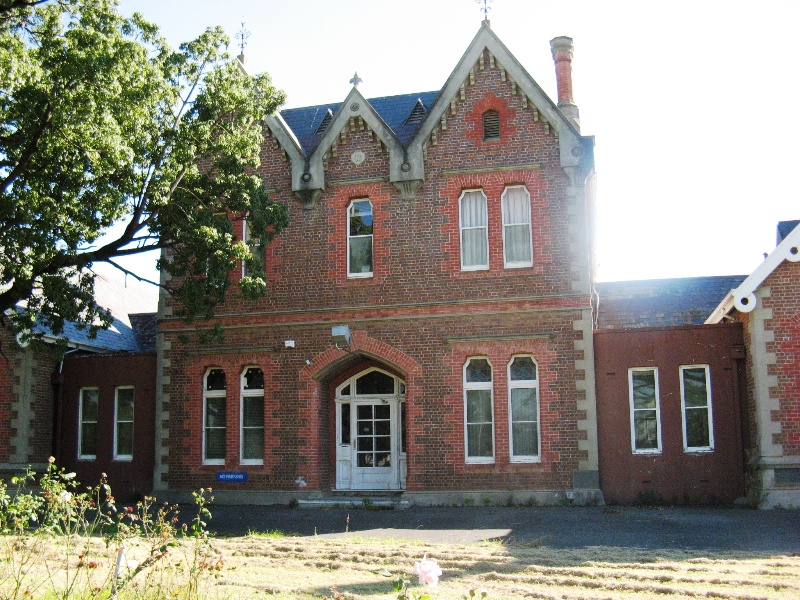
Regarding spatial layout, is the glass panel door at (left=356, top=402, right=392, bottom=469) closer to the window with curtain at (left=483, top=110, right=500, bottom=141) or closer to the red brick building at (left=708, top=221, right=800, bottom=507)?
the window with curtain at (left=483, top=110, right=500, bottom=141)

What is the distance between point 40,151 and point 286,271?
24.9 ft

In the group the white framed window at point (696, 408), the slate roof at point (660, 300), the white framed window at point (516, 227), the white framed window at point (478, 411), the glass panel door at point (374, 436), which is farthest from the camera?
the slate roof at point (660, 300)

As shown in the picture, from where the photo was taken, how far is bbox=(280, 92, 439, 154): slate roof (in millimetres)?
22831

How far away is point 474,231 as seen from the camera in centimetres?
2042

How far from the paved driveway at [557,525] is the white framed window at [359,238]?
5715 millimetres

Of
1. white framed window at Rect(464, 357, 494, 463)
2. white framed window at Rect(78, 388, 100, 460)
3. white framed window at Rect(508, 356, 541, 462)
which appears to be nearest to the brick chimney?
white framed window at Rect(508, 356, 541, 462)

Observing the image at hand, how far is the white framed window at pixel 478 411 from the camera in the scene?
1961 cm

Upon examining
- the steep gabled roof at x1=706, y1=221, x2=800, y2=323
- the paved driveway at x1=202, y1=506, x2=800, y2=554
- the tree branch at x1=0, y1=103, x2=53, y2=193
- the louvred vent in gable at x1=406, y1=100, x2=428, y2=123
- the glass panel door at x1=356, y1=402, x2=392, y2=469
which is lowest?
the paved driveway at x1=202, y1=506, x2=800, y2=554

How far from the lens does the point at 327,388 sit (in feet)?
69.6

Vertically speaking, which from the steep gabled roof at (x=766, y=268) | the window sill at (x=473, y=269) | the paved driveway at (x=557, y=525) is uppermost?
the window sill at (x=473, y=269)

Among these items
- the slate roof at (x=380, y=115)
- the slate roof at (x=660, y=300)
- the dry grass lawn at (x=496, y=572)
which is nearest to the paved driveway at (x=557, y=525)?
the dry grass lawn at (x=496, y=572)

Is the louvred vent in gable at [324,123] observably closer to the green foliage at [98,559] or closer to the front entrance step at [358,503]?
the front entrance step at [358,503]

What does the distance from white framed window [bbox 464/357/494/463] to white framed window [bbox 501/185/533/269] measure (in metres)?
2.43

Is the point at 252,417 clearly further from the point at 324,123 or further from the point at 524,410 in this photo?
the point at 324,123
